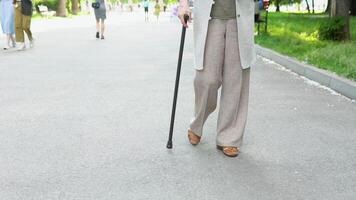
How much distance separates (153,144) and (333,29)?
8.94 metres

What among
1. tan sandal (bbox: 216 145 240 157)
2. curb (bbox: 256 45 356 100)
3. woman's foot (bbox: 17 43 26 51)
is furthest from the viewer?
woman's foot (bbox: 17 43 26 51)

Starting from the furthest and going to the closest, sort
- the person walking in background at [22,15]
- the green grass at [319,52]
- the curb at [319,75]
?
the person walking in background at [22,15] < the green grass at [319,52] < the curb at [319,75]

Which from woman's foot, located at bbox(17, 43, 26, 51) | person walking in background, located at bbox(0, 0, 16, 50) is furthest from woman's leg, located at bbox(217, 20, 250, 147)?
woman's foot, located at bbox(17, 43, 26, 51)

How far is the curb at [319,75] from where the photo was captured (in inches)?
275

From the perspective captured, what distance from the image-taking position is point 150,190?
363 centimetres

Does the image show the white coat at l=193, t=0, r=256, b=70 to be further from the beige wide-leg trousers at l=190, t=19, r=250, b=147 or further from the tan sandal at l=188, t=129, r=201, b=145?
the tan sandal at l=188, t=129, r=201, b=145

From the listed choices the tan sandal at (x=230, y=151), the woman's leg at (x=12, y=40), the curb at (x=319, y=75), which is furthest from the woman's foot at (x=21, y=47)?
the tan sandal at (x=230, y=151)

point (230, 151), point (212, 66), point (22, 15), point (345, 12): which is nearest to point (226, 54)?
point (212, 66)

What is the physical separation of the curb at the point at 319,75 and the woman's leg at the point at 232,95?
2.89 metres

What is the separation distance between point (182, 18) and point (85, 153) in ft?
4.64

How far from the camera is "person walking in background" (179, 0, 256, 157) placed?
4250 mm

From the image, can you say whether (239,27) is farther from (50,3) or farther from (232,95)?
(50,3)

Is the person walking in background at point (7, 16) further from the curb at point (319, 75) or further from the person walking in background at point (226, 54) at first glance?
the person walking in background at point (226, 54)

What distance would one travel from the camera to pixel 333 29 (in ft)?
41.1
